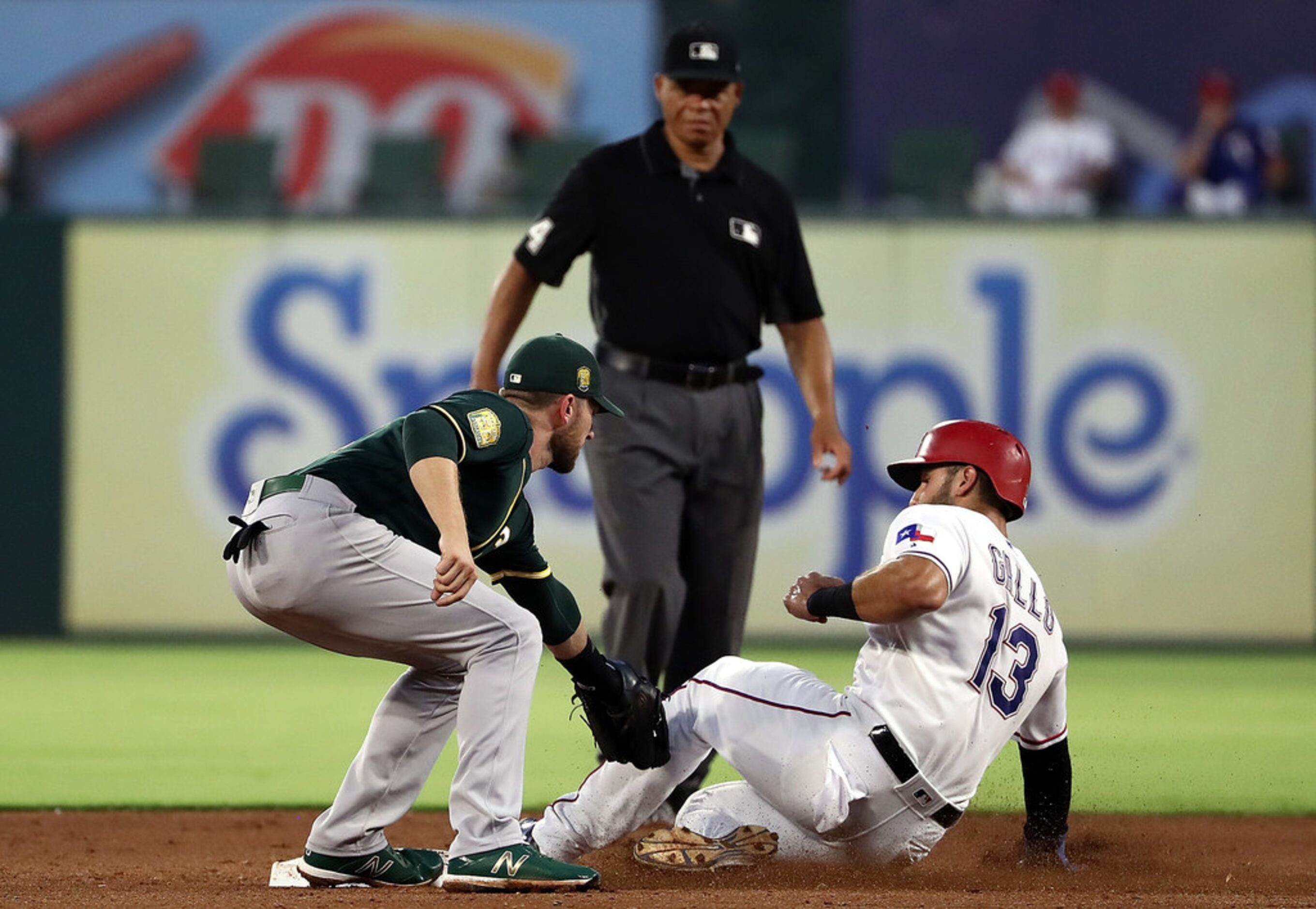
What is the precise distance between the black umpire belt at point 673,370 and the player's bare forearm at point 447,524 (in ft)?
A: 5.88

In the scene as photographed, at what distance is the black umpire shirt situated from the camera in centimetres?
595

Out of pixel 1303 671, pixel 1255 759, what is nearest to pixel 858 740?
pixel 1255 759

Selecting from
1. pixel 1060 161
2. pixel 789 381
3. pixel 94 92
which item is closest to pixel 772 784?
pixel 789 381

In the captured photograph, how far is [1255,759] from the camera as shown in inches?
289

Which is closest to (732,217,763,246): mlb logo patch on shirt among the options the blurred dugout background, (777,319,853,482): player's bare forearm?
(777,319,853,482): player's bare forearm

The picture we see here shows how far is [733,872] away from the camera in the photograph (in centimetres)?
473

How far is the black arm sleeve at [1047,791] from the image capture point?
194 inches

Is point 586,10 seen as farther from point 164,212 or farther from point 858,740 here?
point 858,740

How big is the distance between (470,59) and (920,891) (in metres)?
13.9

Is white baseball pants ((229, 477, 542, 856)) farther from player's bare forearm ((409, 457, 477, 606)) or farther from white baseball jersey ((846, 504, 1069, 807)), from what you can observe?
white baseball jersey ((846, 504, 1069, 807))

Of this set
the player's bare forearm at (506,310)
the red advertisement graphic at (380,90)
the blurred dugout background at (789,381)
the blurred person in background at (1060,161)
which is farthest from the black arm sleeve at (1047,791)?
the red advertisement graphic at (380,90)

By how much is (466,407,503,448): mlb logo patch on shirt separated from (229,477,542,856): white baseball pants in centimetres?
38

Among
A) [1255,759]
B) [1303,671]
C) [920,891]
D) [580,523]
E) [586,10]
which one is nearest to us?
[920,891]

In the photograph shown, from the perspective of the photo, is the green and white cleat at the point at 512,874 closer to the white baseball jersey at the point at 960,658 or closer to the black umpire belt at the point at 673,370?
the white baseball jersey at the point at 960,658
